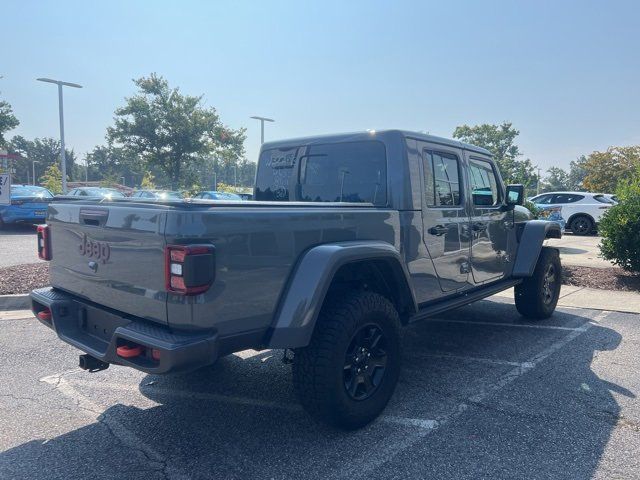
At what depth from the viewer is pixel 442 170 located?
4.21 metres

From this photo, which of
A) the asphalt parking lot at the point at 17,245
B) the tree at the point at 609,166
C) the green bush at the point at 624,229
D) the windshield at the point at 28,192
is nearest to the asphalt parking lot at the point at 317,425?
the green bush at the point at 624,229

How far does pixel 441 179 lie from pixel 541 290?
2.40 meters

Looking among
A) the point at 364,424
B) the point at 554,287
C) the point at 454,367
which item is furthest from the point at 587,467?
the point at 554,287

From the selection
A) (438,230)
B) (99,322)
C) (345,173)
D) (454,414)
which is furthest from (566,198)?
(99,322)

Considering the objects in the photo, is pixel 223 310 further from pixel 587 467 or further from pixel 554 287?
pixel 554 287

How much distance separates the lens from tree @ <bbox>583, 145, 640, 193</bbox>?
37.2 metres

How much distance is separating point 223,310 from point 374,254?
108 centimetres

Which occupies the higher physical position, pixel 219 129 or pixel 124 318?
pixel 219 129

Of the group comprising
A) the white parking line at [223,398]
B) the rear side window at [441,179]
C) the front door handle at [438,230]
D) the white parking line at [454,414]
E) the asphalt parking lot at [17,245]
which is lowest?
the white parking line at [223,398]

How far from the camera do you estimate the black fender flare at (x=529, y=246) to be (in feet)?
17.5

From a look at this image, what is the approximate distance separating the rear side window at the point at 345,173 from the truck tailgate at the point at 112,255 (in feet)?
6.16

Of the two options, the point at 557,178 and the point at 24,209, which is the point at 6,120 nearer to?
the point at 24,209

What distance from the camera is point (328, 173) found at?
4238mm

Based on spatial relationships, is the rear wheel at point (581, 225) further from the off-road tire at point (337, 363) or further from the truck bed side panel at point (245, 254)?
the truck bed side panel at point (245, 254)
